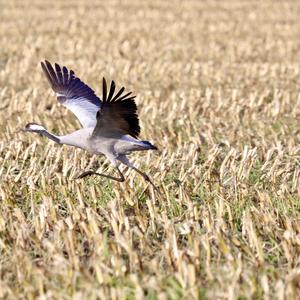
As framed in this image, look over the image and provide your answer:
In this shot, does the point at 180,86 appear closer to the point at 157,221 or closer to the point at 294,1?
the point at 157,221

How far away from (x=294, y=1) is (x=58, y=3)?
7145mm

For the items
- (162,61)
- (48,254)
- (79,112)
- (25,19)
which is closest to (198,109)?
(79,112)

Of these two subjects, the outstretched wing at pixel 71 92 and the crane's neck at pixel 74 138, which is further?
the outstretched wing at pixel 71 92

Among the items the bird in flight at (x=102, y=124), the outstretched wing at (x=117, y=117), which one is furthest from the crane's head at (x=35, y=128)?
the outstretched wing at (x=117, y=117)

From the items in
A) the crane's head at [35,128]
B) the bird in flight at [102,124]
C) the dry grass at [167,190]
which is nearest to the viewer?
the dry grass at [167,190]

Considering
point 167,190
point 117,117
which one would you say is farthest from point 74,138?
point 167,190

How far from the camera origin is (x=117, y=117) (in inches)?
222

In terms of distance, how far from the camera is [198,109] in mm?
9812

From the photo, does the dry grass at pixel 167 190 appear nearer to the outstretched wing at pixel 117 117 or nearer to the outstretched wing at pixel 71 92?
the outstretched wing at pixel 117 117

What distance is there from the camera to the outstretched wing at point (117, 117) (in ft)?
17.7

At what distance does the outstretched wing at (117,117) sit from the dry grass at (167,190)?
1.52 ft

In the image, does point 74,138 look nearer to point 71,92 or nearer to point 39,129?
point 39,129

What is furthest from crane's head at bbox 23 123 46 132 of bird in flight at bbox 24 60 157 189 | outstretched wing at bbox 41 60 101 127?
outstretched wing at bbox 41 60 101 127

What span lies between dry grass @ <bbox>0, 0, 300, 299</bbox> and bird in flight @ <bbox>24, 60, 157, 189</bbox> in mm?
297
